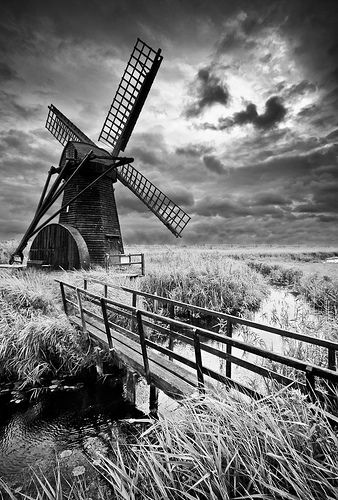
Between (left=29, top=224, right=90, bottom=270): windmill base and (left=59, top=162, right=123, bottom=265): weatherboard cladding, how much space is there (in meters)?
0.80

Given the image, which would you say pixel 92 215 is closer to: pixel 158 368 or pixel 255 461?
pixel 158 368

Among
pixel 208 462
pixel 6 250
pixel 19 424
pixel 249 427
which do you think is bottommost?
pixel 19 424

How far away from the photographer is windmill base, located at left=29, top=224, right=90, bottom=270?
13.9 meters

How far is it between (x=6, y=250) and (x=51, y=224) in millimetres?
13399

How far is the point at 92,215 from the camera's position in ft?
51.8

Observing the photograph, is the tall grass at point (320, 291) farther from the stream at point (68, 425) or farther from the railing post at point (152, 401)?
the railing post at point (152, 401)

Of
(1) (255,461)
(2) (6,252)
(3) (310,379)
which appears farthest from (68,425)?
(2) (6,252)

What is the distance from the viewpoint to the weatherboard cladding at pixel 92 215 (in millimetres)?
15516

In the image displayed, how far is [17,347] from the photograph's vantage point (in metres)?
6.60

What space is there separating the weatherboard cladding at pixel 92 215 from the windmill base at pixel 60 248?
801mm

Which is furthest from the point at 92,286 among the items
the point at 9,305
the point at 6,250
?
the point at 6,250

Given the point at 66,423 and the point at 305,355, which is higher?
the point at 305,355

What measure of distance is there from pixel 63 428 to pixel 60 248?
10977mm

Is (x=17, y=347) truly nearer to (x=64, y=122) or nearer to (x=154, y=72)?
(x=154, y=72)
